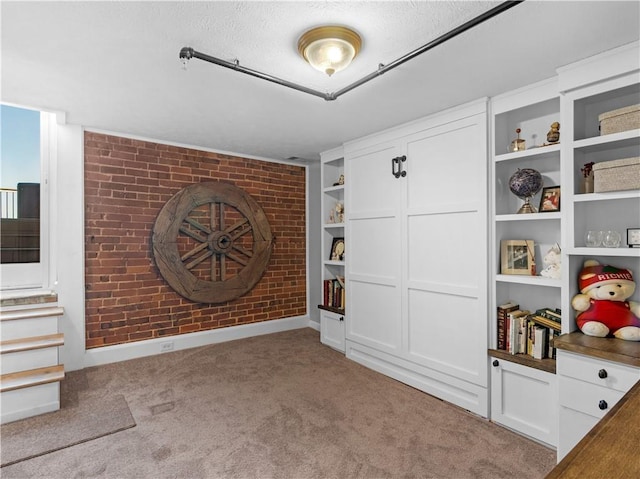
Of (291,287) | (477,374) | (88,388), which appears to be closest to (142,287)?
(88,388)

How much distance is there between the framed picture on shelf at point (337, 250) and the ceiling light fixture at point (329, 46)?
256cm

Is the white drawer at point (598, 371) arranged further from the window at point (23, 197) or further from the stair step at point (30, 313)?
the window at point (23, 197)

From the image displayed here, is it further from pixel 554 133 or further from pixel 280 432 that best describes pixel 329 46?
pixel 280 432

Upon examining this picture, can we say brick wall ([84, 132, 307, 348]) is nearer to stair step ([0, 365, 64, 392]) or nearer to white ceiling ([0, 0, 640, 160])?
white ceiling ([0, 0, 640, 160])

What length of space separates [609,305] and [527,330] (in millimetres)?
534

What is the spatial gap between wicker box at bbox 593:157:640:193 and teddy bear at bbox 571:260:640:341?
19.5 inches

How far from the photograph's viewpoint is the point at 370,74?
7.08ft

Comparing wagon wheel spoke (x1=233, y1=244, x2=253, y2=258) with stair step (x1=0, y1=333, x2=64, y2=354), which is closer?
stair step (x1=0, y1=333, x2=64, y2=354)

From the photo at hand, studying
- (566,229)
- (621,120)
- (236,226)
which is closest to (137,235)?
(236,226)

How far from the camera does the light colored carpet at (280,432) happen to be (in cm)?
199

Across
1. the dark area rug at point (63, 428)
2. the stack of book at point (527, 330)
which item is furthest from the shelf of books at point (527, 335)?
the dark area rug at point (63, 428)

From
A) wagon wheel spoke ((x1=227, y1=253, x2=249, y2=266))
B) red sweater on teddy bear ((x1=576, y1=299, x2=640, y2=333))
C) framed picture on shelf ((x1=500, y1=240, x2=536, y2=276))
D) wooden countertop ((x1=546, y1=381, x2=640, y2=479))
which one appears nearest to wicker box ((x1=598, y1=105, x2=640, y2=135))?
framed picture on shelf ((x1=500, y1=240, x2=536, y2=276))

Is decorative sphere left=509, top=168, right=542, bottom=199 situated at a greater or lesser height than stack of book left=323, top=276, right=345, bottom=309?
greater

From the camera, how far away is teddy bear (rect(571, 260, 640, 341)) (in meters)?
2.00
